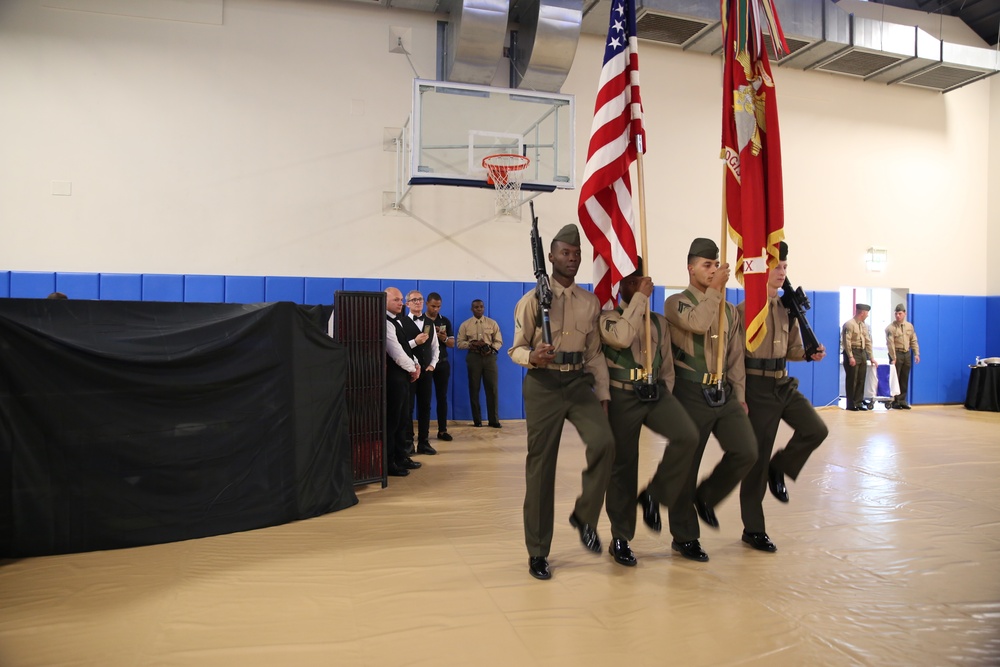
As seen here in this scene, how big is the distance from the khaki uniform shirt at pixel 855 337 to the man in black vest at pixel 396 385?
8.57m

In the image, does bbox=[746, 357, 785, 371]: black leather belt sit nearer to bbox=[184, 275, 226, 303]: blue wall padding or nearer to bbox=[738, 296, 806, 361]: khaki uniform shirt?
bbox=[738, 296, 806, 361]: khaki uniform shirt

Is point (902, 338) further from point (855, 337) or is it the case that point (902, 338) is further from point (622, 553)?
point (622, 553)

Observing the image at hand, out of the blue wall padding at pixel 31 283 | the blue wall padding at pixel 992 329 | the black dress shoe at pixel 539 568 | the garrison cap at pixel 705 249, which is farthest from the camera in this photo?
the blue wall padding at pixel 992 329

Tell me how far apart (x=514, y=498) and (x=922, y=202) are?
1161 cm

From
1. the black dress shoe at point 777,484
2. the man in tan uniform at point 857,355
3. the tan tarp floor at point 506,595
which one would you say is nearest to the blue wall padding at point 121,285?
the tan tarp floor at point 506,595

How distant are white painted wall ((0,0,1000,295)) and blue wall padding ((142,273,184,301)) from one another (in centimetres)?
16

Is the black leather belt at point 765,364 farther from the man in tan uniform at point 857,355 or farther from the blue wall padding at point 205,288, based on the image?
the man in tan uniform at point 857,355

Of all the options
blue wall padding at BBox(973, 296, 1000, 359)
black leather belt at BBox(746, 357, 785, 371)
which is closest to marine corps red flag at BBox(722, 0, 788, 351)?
black leather belt at BBox(746, 357, 785, 371)

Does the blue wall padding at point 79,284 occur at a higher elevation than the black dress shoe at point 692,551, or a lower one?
higher

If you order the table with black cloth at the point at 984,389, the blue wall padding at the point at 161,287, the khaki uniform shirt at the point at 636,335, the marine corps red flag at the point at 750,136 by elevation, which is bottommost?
the table with black cloth at the point at 984,389

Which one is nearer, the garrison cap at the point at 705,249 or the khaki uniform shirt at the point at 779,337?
the garrison cap at the point at 705,249

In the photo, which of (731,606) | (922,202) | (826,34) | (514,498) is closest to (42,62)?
(514,498)

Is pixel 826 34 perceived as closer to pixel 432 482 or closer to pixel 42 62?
pixel 432 482

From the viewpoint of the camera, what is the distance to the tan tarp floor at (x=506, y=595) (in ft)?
8.54
